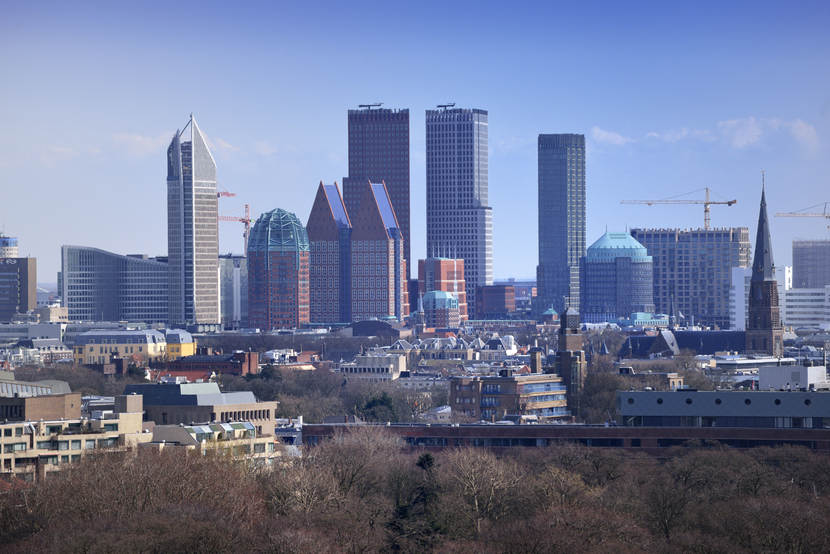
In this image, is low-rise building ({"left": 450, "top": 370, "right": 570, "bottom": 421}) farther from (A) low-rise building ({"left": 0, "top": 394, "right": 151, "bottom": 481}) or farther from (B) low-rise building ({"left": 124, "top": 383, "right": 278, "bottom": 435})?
(A) low-rise building ({"left": 0, "top": 394, "right": 151, "bottom": 481})

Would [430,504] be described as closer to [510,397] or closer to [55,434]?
[55,434]

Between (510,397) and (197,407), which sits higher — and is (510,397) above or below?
below

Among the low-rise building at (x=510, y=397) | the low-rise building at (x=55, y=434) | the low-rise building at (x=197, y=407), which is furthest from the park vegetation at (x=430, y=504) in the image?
the low-rise building at (x=510, y=397)

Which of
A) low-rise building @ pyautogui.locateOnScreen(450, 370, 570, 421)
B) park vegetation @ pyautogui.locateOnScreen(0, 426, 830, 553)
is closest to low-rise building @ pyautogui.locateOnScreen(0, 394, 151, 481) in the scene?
park vegetation @ pyautogui.locateOnScreen(0, 426, 830, 553)

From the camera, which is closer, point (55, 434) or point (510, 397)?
point (55, 434)

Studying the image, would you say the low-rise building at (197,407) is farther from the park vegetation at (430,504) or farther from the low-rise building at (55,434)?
the park vegetation at (430,504)

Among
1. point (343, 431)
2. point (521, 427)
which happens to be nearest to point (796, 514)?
point (521, 427)

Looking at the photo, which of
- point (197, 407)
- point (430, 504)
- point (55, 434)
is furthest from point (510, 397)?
point (430, 504)
